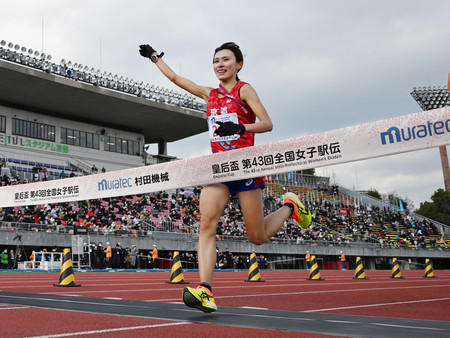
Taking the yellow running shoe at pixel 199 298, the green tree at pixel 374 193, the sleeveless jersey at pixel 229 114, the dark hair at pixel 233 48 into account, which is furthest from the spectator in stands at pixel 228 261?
the green tree at pixel 374 193

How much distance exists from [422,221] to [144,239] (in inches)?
1454

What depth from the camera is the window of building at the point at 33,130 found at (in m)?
40.9

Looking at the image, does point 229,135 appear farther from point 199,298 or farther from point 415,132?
point 415,132

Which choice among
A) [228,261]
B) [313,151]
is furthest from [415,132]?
[228,261]

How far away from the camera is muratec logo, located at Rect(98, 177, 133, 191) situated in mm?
6746

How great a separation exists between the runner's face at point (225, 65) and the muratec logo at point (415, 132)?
1543 millimetres

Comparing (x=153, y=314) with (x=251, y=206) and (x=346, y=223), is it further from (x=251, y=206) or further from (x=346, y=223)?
(x=346, y=223)

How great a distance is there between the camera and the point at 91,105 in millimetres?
42750

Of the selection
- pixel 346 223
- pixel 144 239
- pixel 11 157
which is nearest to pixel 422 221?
pixel 346 223

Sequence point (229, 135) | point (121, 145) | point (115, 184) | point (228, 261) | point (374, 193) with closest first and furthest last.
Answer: point (229, 135), point (115, 184), point (228, 261), point (121, 145), point (374, 193)

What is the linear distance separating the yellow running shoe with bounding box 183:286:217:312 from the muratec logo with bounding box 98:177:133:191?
8.98ft

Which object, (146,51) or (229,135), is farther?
(146,51)

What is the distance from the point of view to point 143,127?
49.8 metres

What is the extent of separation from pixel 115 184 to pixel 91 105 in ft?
123
